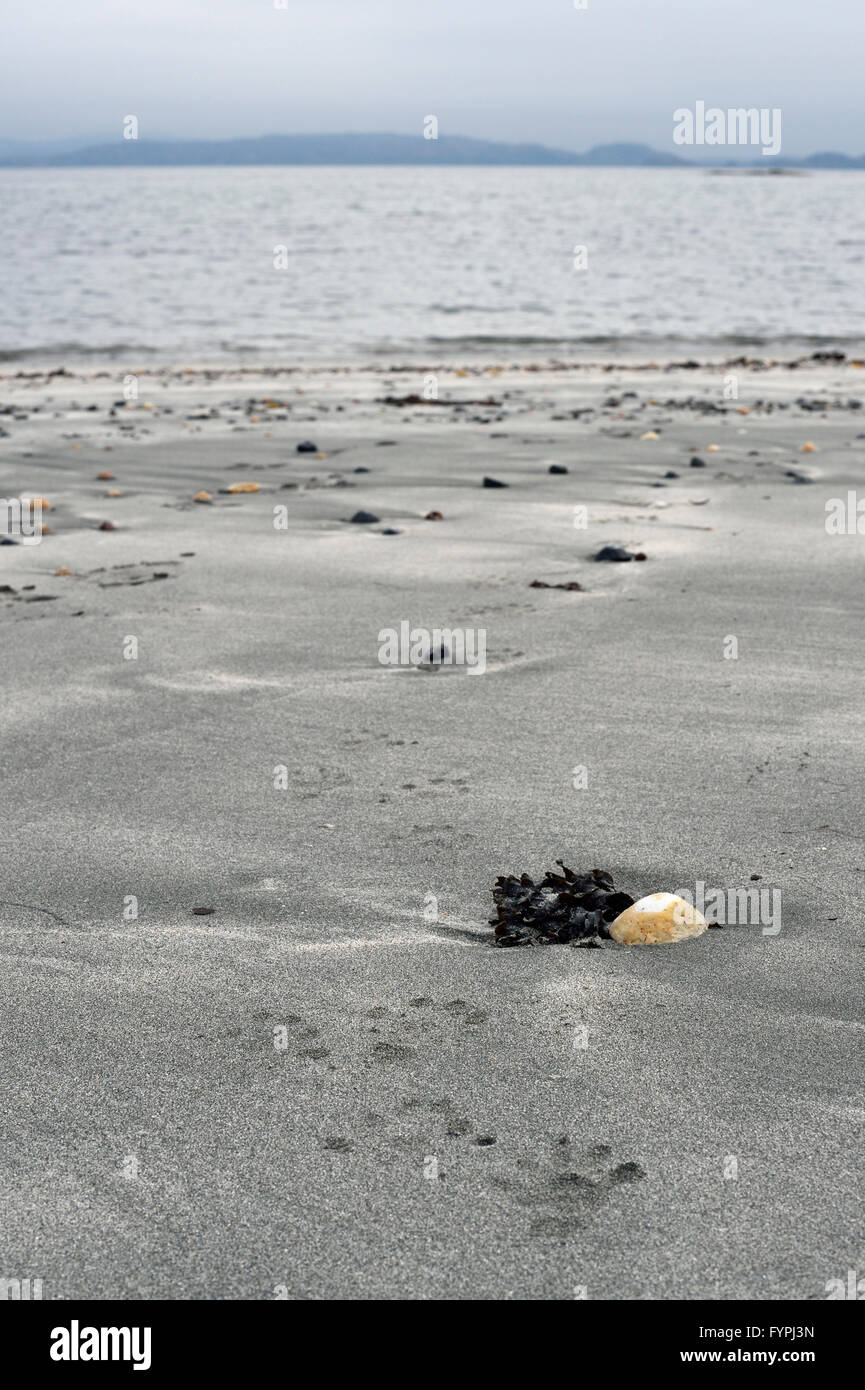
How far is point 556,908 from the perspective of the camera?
8.27 ft

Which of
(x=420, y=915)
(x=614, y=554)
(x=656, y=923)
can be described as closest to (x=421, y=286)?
(x=614, y=554)

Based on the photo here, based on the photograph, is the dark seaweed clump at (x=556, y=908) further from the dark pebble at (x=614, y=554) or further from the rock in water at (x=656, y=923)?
the dark pebble at (x=614, y=554)

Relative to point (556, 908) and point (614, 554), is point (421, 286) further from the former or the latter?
point (556, 908)

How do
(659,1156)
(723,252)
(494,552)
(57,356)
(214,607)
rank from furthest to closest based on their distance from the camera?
(723,252) < (57,356) < (494,552) < (214,607) < (659,1156)

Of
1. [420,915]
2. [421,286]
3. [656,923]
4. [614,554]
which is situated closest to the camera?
[656,923]

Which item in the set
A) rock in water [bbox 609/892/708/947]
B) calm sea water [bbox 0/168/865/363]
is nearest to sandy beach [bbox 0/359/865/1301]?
rock in water [bbox 609/892/708/947]

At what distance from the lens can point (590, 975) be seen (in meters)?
2.33

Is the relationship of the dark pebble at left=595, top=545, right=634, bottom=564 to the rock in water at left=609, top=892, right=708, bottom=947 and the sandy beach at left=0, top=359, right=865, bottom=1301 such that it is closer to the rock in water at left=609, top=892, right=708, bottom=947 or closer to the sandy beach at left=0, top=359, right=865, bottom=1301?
the sandy beach at left=0, top=359, right=865, bottom=1301

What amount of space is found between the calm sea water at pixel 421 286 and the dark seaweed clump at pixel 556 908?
1278 centimetres

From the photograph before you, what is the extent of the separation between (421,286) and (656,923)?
86.2 feet

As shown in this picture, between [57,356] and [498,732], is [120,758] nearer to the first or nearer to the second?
[498,732]

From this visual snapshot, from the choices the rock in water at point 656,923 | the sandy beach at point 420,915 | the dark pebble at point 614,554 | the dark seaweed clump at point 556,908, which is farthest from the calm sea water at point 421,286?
the rock in water at point 656,923
